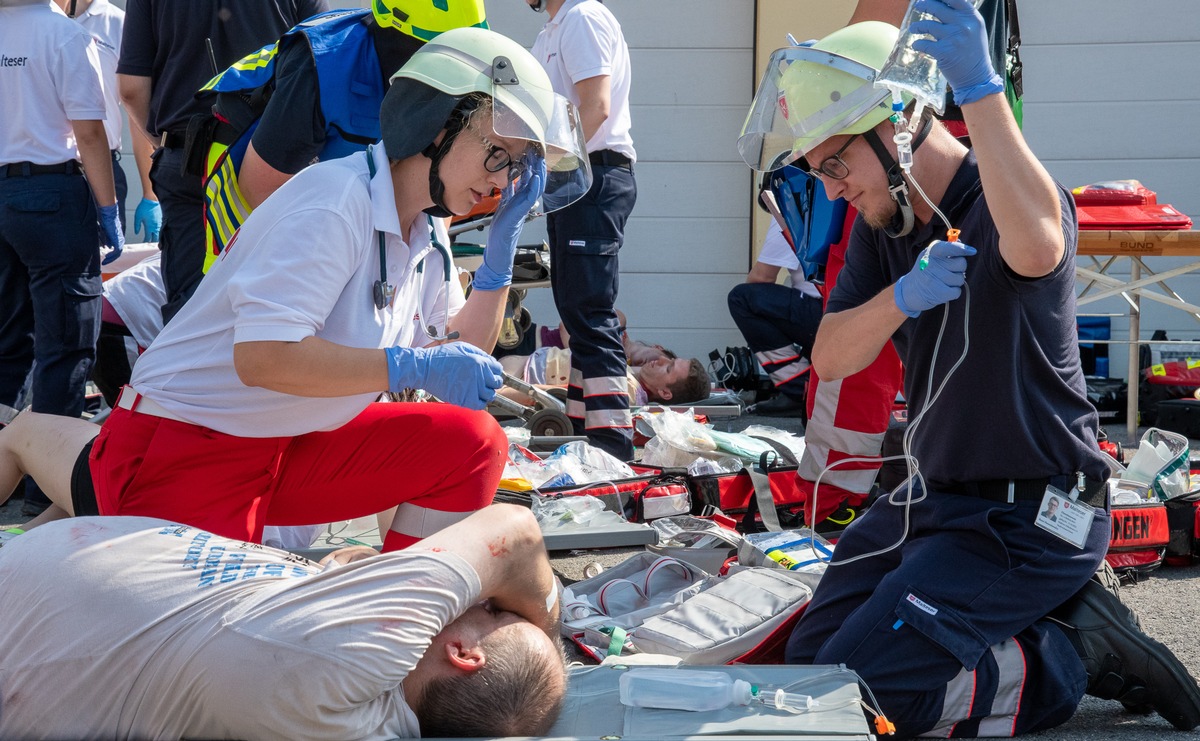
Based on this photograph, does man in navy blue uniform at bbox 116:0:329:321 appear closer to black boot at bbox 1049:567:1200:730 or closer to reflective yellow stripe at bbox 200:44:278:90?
reflective yellow stripe at bbox 200:44:278:90

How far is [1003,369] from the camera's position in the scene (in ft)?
7.86

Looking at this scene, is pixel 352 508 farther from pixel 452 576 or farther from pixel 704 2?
pixel 704 2

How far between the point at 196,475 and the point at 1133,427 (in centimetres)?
436

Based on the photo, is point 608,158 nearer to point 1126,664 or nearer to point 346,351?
point 346,351

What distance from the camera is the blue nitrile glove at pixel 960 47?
2090 millimetres

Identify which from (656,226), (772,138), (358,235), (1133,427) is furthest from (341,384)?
(656,226)

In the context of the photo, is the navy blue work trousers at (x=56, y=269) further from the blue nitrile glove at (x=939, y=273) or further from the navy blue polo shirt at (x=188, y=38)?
the blue nitrile glove at (x=939, y=273)

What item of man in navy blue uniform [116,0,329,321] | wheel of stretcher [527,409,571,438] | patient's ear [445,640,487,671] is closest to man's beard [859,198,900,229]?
patient's ear [445,640,487,671]

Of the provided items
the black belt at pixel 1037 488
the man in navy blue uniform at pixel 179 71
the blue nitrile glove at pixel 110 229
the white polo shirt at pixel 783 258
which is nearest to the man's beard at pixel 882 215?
the black belt at pixel 1037 488

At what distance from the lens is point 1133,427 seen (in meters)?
5.40

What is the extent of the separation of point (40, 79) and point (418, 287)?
2.45 metres

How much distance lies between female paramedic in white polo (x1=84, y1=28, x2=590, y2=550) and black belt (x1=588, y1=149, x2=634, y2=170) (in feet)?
6.89

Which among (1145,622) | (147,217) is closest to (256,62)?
(1145,622)

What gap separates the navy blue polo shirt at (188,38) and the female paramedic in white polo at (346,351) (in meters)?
1.50
